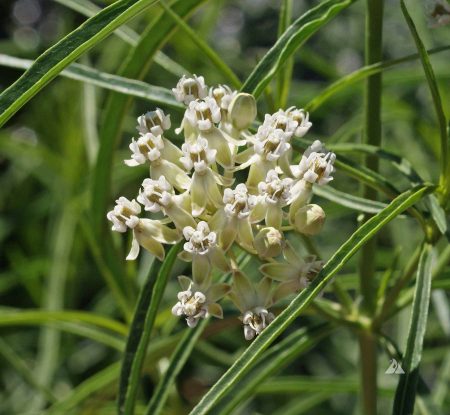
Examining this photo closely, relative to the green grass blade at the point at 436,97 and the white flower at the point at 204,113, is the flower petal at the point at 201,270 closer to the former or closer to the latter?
the white flower at the point at 204,113

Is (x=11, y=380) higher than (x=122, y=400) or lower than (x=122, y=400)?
higher

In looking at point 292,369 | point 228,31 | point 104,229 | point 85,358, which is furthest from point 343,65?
point 104,229

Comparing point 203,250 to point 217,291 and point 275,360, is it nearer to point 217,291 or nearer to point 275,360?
point 217,291

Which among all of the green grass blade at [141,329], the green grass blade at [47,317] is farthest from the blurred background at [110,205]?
the green grass blade at [141,329]

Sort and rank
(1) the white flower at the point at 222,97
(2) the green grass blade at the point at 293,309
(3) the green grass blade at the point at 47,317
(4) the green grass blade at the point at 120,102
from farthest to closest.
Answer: (3) the green grass blade at the point at 47,317 < (4) the green grass blade at the point at 120,102 < (1) the white flower at the point at 222,97 < (2) the green grass blade at the point at 293,309

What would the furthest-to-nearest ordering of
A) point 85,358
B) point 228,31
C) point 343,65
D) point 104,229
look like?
point 228,31
point 343,65
point 85,358
point 104,229

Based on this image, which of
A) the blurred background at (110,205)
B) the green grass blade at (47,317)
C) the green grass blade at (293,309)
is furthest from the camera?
the blurred background at (110,205)

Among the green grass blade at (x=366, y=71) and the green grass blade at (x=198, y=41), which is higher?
the green grass blade at (x=198, y=41)

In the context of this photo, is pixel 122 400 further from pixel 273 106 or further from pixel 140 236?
pixel 273 106
